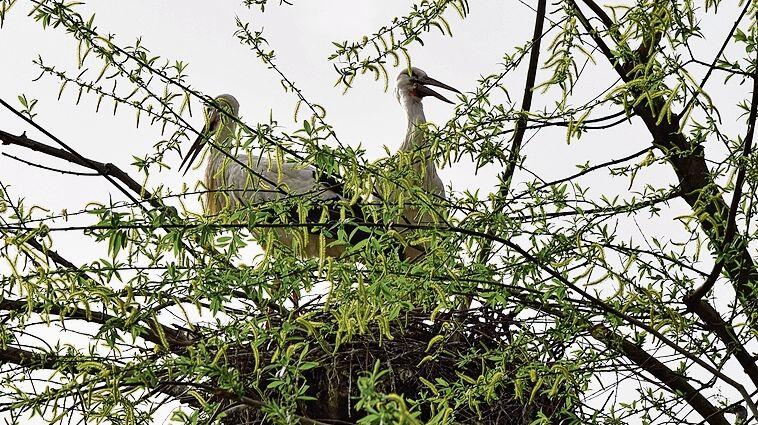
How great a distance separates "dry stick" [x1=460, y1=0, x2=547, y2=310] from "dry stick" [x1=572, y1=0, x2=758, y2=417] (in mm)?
200

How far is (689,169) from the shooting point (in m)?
2.97

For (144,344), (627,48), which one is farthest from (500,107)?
(144,344)

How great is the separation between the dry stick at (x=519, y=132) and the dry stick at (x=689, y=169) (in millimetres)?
200

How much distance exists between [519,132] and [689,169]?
513 millimetres

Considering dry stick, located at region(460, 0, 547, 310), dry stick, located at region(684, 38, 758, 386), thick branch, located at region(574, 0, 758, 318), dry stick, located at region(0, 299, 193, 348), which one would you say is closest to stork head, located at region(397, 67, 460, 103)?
dry stick, located at region(460, 0, 547, 310)

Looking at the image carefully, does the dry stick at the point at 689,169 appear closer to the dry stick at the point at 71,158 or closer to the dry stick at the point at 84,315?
the dry stick at the point at 71,158

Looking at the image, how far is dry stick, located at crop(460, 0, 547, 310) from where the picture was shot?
8.42ft

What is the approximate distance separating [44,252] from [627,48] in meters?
1.27

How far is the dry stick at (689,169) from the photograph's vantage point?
2674 mm

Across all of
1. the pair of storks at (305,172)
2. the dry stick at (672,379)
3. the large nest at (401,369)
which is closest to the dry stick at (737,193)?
the dry stick at (672,379)

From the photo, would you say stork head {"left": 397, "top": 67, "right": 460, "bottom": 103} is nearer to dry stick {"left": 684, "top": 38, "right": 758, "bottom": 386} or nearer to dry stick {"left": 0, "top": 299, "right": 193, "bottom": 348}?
dry stick {"left": 0, "top": 299, "right": 193, "bottom": 348}

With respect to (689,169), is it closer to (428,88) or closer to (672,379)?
(672,379)

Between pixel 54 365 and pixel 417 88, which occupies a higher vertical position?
pixel 417 88

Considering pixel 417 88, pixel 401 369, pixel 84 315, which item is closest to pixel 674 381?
A: pixel 401 369
